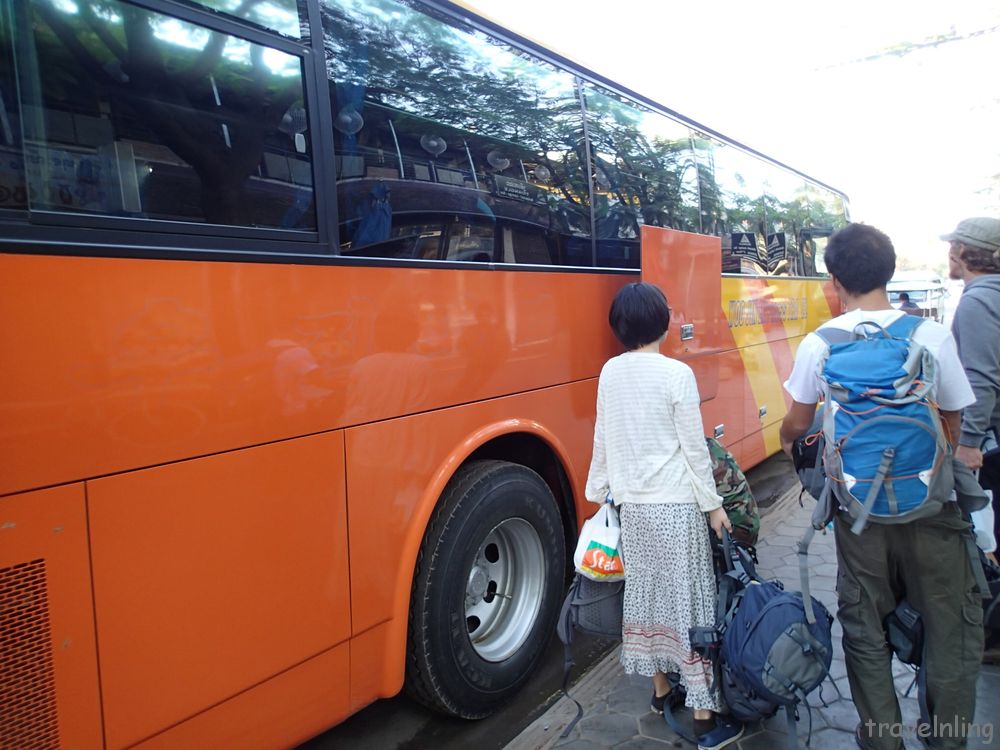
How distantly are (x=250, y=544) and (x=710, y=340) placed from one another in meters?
3.28

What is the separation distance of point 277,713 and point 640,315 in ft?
6.22

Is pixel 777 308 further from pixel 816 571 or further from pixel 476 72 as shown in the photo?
pixel 476 72

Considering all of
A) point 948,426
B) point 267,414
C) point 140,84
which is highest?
point 140,84

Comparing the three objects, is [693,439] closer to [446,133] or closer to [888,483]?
[888,483]

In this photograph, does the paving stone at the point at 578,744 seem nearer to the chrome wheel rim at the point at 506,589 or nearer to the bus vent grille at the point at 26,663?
the chrome wheel rim at the point at 506,589

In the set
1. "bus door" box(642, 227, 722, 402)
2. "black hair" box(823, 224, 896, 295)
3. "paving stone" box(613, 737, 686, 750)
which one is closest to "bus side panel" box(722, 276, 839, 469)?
"bus door" box(642, 227, 722, 402)

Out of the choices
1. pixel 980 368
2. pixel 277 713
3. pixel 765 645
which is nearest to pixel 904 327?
pixel 980 368

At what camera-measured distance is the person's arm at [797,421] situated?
2.31 m

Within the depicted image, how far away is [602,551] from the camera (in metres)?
2.57

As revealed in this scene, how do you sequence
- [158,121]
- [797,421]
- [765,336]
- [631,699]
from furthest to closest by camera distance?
[765,336]
[631,699]
[797,421]
[158,121]

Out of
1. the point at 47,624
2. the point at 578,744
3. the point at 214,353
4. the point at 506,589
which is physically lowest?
the point at 578,744

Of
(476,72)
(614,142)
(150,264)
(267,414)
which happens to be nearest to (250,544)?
(267,414)

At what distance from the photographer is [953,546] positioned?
2131 mm

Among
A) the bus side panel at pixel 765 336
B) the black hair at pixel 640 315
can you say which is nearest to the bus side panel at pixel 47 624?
the black hair at pixel 640 315
